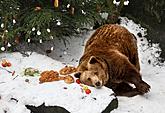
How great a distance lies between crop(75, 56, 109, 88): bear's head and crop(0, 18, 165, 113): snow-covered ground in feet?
0.34

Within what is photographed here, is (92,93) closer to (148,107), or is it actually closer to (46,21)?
(148,107)

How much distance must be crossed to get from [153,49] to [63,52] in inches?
67.3

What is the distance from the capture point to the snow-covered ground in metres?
5.20

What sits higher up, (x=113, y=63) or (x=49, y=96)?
(x=113, y=63)

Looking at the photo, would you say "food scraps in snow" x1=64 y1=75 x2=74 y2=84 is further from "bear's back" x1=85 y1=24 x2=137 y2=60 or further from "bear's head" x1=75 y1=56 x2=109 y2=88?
"bear's back" x1=85 y1=24 x2=137 y2=60

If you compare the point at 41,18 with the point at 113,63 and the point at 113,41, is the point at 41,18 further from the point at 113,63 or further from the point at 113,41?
the point at 113,63

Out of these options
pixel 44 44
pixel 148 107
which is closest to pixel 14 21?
pixel 44 44

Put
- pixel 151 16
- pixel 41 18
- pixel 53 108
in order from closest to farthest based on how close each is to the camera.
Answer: pixel 53 108 → pixel 41 18 → pixel 151 16

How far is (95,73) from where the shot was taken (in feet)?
17.5

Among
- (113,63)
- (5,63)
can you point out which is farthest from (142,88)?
(5,63)

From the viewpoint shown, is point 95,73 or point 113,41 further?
point 113,41

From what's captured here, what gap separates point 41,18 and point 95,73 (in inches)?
64.4

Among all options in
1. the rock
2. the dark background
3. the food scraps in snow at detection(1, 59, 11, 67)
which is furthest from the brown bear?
Result: the dark background

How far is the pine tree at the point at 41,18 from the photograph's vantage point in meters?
6.67
